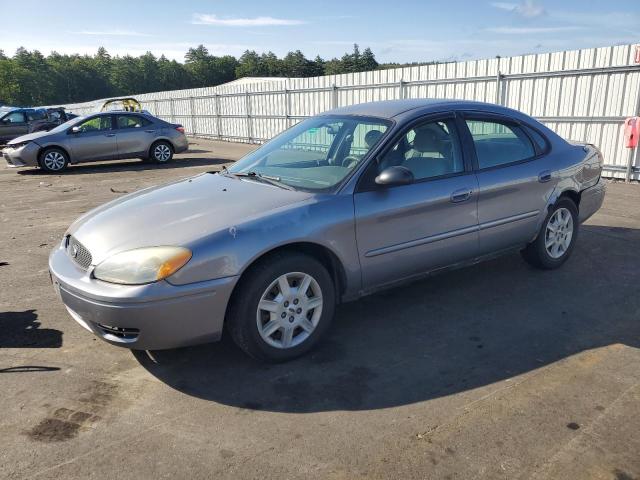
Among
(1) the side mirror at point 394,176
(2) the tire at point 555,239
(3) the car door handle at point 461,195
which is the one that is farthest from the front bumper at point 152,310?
(2) the tire at point 555,239

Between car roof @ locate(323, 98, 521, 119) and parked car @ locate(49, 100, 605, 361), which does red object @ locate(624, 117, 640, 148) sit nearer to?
parked car @ locate(49, 100, 605, 361)

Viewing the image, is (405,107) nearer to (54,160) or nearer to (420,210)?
(420,210)

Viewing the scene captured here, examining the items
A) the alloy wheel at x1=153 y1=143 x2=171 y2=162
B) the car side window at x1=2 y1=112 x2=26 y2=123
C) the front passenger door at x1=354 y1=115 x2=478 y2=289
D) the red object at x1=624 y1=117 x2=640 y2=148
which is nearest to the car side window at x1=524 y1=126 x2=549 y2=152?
the front passenger door at x1=354 y1=115 x2=478 y2=289

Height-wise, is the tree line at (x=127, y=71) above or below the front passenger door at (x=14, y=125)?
above

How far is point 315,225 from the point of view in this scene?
3.43 meters

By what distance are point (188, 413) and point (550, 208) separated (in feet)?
12.1

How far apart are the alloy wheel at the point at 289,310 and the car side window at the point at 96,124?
40.1 feet

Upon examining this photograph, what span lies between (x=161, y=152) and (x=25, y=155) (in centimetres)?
338

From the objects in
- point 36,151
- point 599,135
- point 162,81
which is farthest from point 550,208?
point 162,81

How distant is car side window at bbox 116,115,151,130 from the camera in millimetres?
14047

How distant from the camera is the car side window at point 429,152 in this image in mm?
3961

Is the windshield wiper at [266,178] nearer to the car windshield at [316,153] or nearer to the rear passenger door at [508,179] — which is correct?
the car windshield at [316,153]

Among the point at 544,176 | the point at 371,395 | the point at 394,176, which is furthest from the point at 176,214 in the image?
the point at 544,176

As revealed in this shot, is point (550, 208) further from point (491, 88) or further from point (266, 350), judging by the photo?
point (491, 88)
